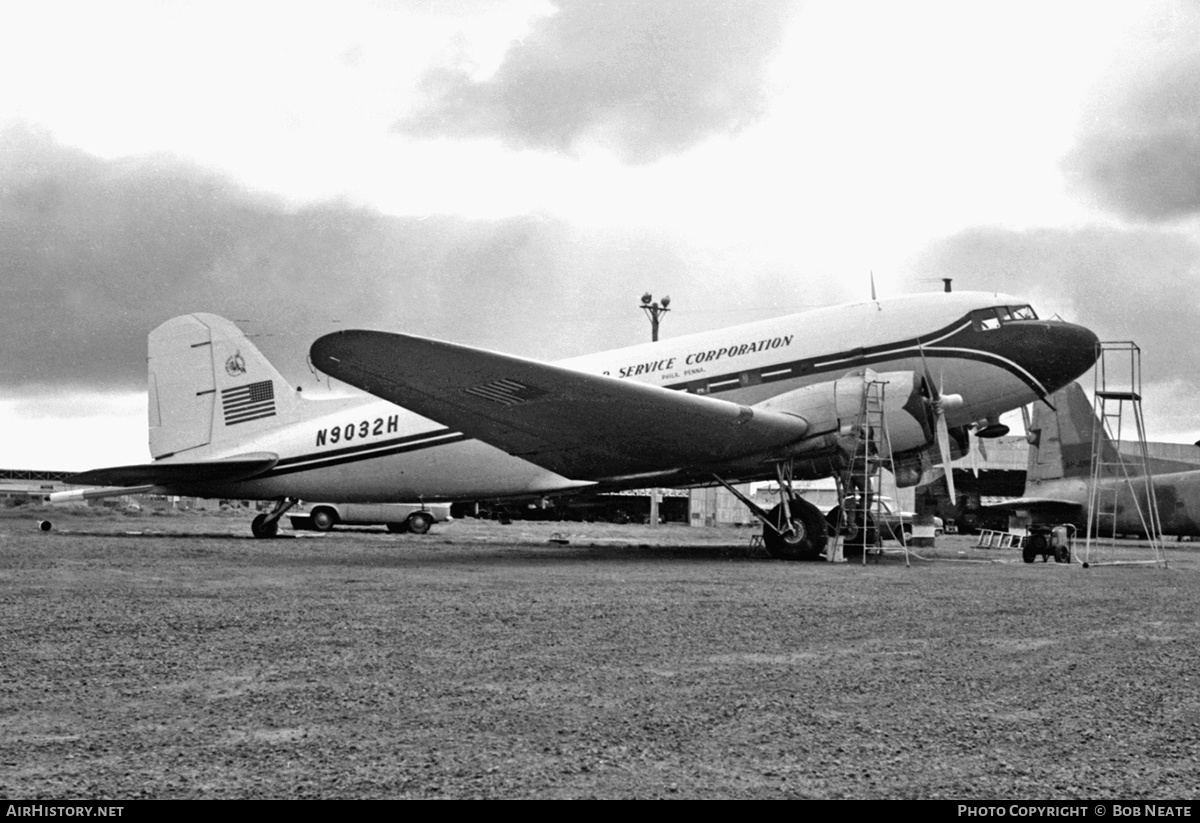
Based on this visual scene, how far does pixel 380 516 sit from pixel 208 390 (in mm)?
13408

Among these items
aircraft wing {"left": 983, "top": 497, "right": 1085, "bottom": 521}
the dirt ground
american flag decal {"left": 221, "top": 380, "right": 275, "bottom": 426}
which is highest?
american flag decal {"left": 221, "top": 380, "right": 275, "bottom": 426}

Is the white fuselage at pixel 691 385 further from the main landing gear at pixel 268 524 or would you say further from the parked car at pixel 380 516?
the parked car at pixel 380 516

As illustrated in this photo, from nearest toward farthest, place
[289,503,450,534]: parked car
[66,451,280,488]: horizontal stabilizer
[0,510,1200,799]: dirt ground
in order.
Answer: [0,510,1200,799]: dirt ground
[66,451,280,488]: horizontal stabilizer
[289,503,450,534]: parked car

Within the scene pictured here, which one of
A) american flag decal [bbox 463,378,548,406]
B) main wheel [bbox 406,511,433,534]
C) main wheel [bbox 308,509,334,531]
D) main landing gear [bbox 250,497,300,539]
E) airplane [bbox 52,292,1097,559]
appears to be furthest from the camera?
main wheel [bbox 308,509,334,531]

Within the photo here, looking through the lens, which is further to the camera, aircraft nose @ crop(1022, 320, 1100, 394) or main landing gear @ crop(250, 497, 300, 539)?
main landing gear @ crop(250, 497, 300, 539)

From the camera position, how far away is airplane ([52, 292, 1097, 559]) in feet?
53.9

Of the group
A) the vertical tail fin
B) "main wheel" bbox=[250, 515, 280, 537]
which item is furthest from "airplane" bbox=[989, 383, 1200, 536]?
the vertical tail fin

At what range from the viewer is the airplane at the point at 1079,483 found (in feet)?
104

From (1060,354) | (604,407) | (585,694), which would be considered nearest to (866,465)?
(1060,354)

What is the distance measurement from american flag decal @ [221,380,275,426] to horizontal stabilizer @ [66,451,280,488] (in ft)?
3.33

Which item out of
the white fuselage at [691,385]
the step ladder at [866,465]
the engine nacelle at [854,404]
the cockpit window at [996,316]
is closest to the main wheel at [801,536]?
the step ladder at [866,465]

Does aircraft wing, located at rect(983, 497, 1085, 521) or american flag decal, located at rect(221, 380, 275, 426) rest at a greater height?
american flag decal, located at rect(221, 380, 275, 426)

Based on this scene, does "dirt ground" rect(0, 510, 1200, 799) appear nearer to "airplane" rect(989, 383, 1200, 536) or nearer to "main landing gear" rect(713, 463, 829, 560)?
"main landing gear" rect(713, 463, 829, 560)

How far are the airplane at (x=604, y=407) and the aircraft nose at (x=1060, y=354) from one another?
4 cm
